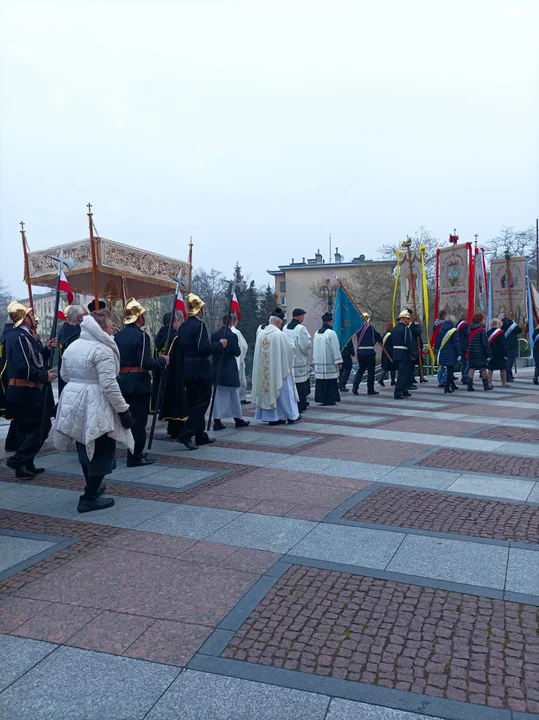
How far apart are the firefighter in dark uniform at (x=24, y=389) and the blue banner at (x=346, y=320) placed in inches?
366

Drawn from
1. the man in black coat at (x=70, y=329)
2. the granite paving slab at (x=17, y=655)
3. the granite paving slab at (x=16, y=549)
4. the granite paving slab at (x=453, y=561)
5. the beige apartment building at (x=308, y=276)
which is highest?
the beige apartment building at (x=308, y=276)

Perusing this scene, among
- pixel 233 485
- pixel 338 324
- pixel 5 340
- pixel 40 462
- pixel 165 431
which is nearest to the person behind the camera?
pixel 233 485

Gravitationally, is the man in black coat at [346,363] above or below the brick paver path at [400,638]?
above

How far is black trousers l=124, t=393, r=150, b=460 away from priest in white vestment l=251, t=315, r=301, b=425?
346 centimetres

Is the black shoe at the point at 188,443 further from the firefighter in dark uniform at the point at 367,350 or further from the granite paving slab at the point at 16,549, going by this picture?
the firefighter in dark uniform at the point at 367,350

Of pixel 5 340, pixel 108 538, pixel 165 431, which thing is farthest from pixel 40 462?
pixel 108 538

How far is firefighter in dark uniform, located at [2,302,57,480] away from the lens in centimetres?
702

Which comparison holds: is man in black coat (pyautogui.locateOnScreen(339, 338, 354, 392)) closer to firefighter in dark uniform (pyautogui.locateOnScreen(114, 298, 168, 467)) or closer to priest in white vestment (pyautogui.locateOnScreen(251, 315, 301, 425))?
priest in white vestment (pyautogui.locateOnScreen(251, 315, 301, 425))

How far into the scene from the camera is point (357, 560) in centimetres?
443

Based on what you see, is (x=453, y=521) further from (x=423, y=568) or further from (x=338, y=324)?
(x=338, y=324)

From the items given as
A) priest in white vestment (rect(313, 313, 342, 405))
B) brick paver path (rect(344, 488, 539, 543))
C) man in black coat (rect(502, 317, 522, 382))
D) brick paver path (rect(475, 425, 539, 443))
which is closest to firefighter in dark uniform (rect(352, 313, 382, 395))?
priest in white vestment (rect(313, 313, 342, 405))

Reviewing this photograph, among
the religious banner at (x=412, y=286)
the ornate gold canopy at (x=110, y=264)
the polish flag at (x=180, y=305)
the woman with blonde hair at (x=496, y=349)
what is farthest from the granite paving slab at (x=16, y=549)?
the religious banner at (x=412, y=286)

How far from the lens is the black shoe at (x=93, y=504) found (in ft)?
18.5

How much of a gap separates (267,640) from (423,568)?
135 cm
